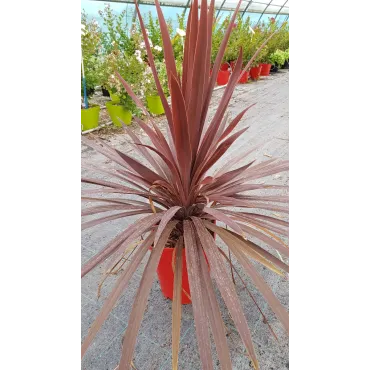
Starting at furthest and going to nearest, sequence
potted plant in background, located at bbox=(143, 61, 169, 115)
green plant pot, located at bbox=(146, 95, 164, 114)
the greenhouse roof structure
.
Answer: the greenhouse roof structure < green plant pot, located at bbox=(146, 95, 164, 114) < potted plant in background, located at bbox=(143, 61, 169, 115)

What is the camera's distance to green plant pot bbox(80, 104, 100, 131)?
2924mm

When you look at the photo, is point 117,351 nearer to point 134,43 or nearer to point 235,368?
point 235,368

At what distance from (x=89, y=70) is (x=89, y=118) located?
1.90 ft

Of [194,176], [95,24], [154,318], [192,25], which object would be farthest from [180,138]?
[95,24]

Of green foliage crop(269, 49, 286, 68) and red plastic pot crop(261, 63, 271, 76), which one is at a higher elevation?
green foliage crop(269, 49, 286, 68)

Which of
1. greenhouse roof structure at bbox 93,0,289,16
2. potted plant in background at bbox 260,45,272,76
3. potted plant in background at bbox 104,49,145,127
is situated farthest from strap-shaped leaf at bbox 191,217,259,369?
greenhouse roof structure at bbox 93,0,289,16

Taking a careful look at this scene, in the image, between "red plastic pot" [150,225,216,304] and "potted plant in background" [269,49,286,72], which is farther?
"potted plant in background" [269,49,286,72]

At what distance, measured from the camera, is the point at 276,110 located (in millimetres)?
3777

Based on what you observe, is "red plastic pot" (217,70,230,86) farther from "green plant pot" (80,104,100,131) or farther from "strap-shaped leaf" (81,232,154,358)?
"strap-shaped leaf" (81,232,154,358)

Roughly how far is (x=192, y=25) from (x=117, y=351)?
100cm

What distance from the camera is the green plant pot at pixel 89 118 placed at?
9.59 ft

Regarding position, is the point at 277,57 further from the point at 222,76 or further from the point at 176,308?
the point at 176,308

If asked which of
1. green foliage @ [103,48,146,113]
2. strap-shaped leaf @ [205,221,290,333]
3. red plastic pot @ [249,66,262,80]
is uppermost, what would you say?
red plastic pot @ [249,66,262,80]

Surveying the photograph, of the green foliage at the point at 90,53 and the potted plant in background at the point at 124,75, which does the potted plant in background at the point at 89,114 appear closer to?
the green foliage at the point at 90,53
